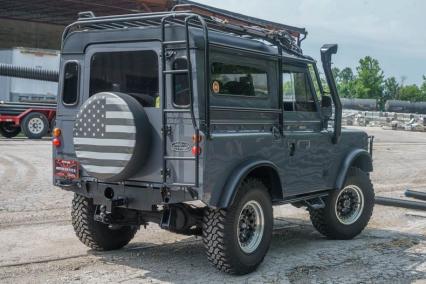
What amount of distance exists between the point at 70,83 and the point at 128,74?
2.77 feet

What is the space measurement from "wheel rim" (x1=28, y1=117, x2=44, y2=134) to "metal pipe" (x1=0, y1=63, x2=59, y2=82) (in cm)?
179

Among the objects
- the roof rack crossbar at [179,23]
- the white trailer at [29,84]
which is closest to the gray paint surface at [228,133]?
the roof rack crossbar at [179,23]

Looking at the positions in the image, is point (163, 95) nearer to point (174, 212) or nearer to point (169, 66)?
point (169, 66)

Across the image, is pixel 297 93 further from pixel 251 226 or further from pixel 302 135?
pixel 251 226

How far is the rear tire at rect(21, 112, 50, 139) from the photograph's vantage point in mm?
23031

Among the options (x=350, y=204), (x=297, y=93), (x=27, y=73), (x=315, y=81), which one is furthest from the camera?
(x=27, y=73)

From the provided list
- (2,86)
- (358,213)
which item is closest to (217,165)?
(358,213)

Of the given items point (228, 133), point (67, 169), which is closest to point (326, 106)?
point (228, 133)

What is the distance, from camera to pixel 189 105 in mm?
5488

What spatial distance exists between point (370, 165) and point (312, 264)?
2.15 m

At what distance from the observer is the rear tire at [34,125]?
75.6 ft

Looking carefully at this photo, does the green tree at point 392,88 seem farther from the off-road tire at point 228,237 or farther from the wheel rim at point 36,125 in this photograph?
the off-road tire at point 228,237

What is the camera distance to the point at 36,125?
23.2 metres

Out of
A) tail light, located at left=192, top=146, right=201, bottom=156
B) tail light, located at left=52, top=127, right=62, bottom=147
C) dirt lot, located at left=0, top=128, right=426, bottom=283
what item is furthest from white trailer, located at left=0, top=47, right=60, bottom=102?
tail light, located at left=192, top=146, right=201, bottom=156
